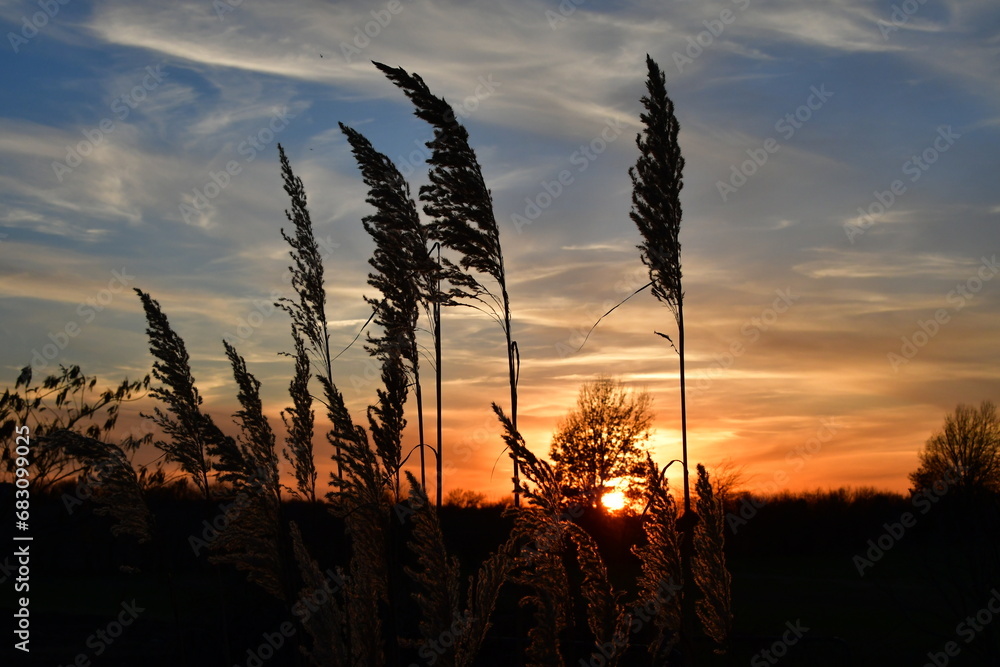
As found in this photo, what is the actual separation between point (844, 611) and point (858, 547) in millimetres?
8874

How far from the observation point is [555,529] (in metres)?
2.87

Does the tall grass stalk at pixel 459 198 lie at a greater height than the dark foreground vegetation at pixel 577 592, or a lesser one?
greater

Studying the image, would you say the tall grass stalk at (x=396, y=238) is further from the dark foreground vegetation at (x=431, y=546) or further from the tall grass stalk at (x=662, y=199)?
the tall grass stalk at (x=662, y=199)

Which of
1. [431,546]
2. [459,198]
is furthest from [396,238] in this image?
[431,546]

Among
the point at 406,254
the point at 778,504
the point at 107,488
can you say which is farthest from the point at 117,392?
the point at 778,504

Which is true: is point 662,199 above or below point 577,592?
above

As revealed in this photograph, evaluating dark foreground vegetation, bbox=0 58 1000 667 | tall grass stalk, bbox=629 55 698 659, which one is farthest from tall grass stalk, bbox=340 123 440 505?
tall grass stalk, bbox=629 55 698 659

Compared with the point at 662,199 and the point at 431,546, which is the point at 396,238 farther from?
the point at 431,546

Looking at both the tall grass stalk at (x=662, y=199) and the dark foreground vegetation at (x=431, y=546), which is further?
the tall grass stalk at (x=662, y=199)

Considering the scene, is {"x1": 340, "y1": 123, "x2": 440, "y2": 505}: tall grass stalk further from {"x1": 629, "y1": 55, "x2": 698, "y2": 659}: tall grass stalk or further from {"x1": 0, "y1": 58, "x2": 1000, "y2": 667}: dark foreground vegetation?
{"x1": 629, "y1": 55, "x2": 698, "y2": 659}: tall grass stalk

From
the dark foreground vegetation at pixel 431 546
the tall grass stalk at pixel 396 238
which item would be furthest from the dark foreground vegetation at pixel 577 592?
the tall grass stalk at pixel 396 238

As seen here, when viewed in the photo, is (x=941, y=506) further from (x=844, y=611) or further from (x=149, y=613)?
(x=149, y=613)

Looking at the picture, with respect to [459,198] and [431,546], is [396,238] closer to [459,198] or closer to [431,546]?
[459,198]

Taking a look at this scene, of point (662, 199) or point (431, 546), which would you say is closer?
point (431, 546)
